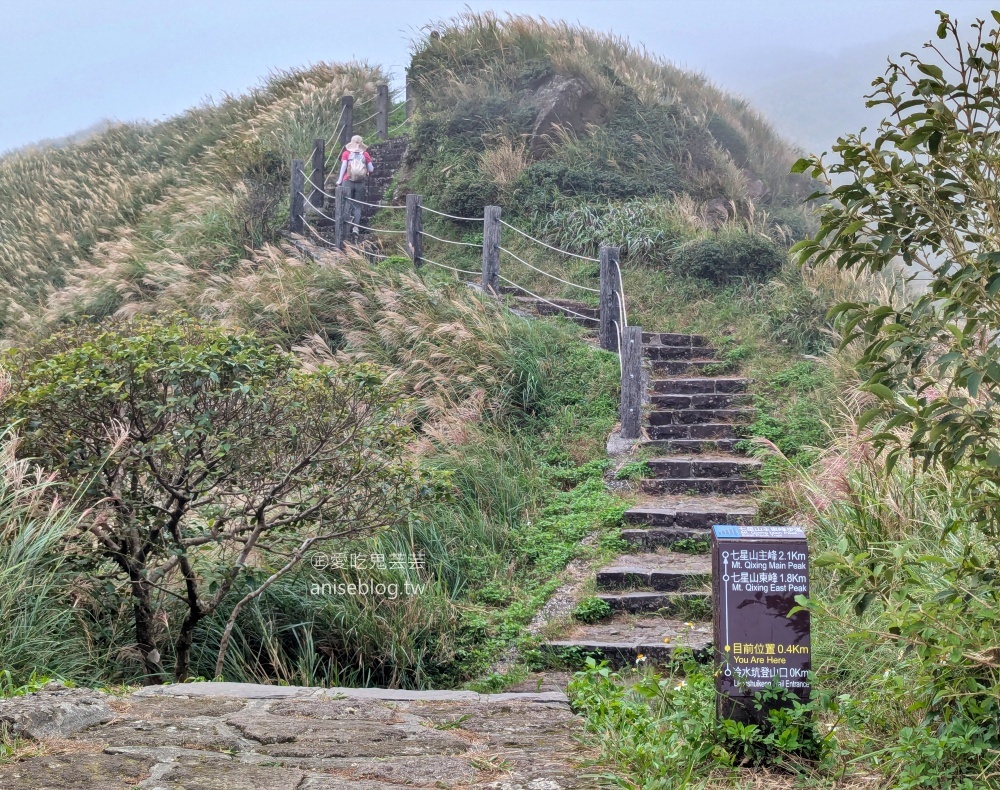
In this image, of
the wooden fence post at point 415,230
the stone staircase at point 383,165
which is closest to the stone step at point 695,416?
the wooden fence post at point 415,230

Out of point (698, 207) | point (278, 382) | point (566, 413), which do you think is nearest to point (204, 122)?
point (698, 207)

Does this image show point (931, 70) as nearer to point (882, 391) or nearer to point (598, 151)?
point (882, 391)

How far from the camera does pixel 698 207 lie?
15.6 meters

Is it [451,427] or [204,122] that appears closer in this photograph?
[451,427]

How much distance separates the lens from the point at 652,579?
6832mm

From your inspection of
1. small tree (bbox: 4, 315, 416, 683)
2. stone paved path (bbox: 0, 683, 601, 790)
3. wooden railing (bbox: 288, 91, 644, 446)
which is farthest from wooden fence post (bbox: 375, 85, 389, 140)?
stone paved path (bbox: 0, 683, 601, 790)

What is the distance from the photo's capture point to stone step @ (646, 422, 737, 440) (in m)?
9.26

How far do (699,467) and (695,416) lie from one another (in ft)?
3.91

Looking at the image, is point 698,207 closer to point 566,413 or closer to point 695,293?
point 695,293

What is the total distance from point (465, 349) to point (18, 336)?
8.86 meters

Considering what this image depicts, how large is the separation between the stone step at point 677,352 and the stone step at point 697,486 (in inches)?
113

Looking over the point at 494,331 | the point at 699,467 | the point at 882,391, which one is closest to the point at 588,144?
the point at 494,331

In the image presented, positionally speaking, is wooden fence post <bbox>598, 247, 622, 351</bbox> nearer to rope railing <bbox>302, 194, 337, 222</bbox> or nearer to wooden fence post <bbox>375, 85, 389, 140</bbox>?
rope railing <bbox>302, 194, 337, 222</bbox>

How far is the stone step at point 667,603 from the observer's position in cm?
648
